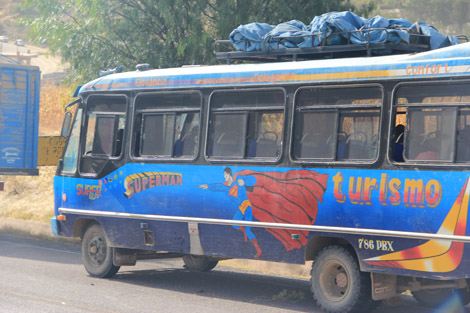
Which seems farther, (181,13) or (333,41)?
(181,13)

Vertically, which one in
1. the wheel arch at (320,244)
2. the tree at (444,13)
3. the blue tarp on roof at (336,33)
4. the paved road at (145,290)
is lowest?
the paved road at (145,290)

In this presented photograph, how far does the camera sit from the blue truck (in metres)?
16.9

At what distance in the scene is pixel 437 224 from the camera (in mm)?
8156

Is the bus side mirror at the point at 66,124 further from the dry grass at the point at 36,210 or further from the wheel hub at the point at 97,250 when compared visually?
the dry grass at the point at 36,210

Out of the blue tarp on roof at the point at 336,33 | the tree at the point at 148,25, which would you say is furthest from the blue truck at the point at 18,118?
the blue tarp on roof at the point at 336,33

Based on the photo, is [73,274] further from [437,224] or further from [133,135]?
[437,224]

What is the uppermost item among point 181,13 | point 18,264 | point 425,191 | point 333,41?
point 181,13

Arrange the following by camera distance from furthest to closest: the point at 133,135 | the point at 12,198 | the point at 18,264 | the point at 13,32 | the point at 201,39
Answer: the point at 13,32, the point at 12,198, the point at 201,39, the point at 18,264, the point at 133,135

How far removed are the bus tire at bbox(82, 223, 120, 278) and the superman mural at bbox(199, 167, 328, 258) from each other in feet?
8.27

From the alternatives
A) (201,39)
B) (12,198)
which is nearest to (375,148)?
(201,39)

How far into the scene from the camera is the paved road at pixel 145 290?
9.52m

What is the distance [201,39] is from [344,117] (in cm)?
843

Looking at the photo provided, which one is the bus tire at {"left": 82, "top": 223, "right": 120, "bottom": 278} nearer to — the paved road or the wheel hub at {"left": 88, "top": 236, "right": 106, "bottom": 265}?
the wheel hub at {"left": 88, "top": 236, "right": 106, "bottom": 265}

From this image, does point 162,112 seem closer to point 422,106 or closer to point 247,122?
point 247,122
